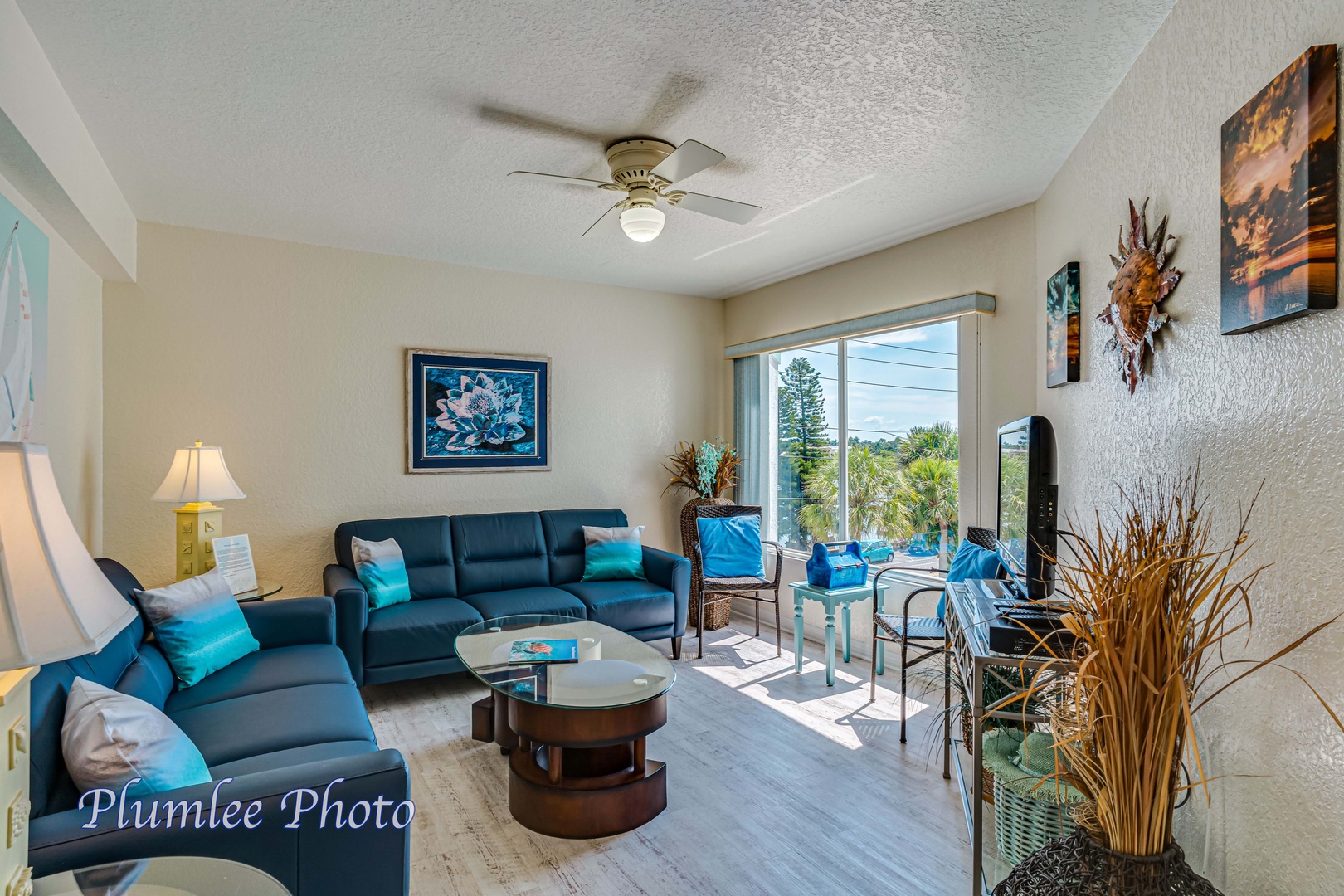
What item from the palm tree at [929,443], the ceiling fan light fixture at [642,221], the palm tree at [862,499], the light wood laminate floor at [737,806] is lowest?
the light wood laminate floor at [737,806]

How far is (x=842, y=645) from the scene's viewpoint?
182 inches

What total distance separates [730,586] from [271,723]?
294cm

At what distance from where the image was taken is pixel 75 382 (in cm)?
320

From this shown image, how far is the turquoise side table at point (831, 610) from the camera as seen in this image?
3904mm

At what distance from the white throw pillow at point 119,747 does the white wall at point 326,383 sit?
260cm

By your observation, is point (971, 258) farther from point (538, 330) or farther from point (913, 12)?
point (538, 330)

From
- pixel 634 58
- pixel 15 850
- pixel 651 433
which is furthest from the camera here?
pixel 651 433

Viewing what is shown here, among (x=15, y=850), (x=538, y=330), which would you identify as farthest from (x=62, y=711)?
(x=538, y=330)

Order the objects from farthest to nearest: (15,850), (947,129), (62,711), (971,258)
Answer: (971,258) → (947,129) → (62,711) → (15,850)

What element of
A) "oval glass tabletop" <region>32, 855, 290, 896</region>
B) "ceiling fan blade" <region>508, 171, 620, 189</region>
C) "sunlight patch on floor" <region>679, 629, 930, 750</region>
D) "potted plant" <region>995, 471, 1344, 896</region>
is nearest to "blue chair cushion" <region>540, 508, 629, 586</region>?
"sunlight patch on floor" <region>679, 629, 930, 750</region>

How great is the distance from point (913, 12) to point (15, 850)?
280 centimetres

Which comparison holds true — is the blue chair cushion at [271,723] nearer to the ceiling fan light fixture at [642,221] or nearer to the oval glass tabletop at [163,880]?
the oval glass tabletop at [163,880]

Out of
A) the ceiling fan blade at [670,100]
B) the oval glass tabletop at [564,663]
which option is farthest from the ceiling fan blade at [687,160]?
the oval glass tabletop at [564,663]

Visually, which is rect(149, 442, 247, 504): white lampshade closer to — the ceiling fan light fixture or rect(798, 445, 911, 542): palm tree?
the ceiling fan light fixture
